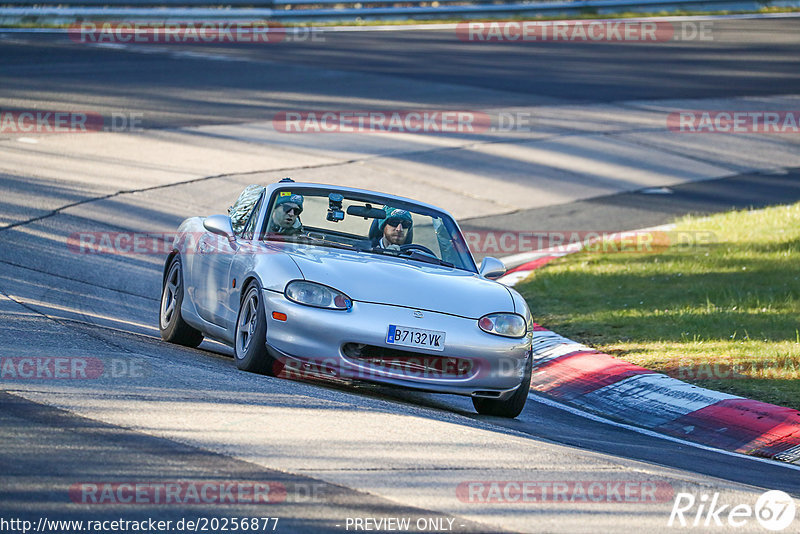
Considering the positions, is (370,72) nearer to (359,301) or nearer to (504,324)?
(504,324)

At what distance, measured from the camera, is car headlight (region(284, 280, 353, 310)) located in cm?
757

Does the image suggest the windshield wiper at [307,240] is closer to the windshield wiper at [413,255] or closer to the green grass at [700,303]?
the windshield wiper at [413,255]

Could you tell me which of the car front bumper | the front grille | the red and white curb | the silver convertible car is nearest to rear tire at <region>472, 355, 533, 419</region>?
the silver convertible car

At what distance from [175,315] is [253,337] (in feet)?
6.43

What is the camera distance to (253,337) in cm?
782

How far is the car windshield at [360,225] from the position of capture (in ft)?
28.9

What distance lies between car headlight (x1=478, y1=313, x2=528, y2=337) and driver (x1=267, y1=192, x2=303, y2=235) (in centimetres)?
179

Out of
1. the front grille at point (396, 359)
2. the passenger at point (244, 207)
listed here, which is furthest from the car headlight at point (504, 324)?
the passenger at point (244, 207)

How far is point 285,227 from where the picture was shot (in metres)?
8.85

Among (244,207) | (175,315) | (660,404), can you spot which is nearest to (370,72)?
(244,207)

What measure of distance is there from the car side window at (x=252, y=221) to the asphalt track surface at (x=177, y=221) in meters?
0.97

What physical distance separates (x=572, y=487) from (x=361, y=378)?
2.06 meters

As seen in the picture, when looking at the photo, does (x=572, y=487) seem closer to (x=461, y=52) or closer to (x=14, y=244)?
(x=14, y=244)

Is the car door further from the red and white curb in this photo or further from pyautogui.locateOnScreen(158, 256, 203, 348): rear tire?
the red and white curb
